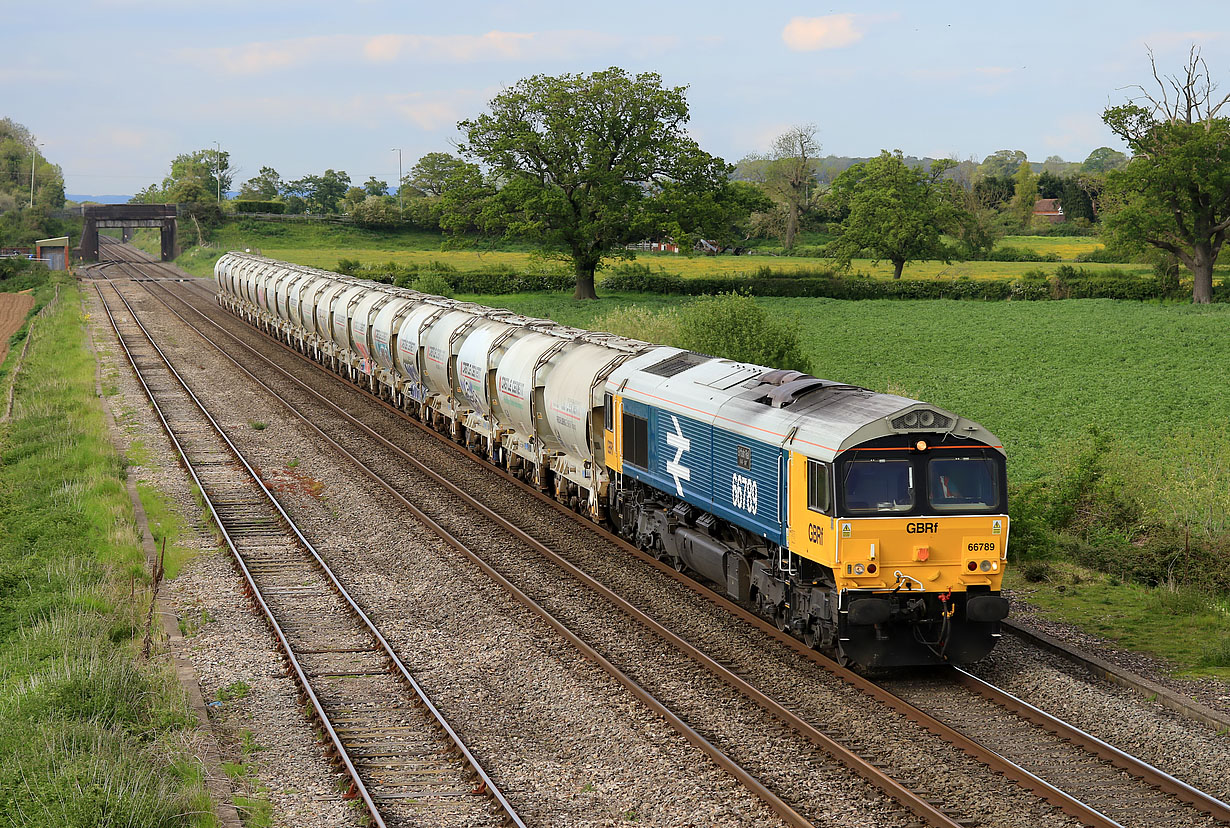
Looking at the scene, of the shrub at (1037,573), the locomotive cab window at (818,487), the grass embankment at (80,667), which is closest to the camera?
the grass embankment at (80,667)

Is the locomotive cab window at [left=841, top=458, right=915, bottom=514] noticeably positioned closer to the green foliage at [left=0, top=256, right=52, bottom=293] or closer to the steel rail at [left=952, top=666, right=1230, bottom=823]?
the steel rail at [left=952, top=666, right=1230, bottom=823]

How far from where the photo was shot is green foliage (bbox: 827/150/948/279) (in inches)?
3354

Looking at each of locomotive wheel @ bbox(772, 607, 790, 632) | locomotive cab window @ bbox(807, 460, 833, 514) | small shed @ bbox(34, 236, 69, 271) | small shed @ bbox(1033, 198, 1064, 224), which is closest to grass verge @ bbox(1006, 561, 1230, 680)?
locomotive wheel @ bbox(772, 607, 790, 632)

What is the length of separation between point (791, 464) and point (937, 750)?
4.27 metres

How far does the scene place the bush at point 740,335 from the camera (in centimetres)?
3266

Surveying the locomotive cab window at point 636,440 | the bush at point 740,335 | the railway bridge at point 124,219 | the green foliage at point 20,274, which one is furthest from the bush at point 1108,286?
the railway bridge at point 124,219

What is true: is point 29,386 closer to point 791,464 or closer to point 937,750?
point 791,464

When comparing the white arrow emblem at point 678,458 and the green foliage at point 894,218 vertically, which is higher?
the green foliage at point 894,218

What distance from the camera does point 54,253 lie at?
10894cm

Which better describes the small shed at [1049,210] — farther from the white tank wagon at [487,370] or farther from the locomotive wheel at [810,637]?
the locomotive wheel at [810,637]

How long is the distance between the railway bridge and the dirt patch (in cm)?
4498

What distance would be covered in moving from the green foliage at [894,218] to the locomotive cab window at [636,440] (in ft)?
223

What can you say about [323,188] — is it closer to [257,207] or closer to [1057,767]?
[257,207]

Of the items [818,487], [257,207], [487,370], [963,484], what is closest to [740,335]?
[487,370]
